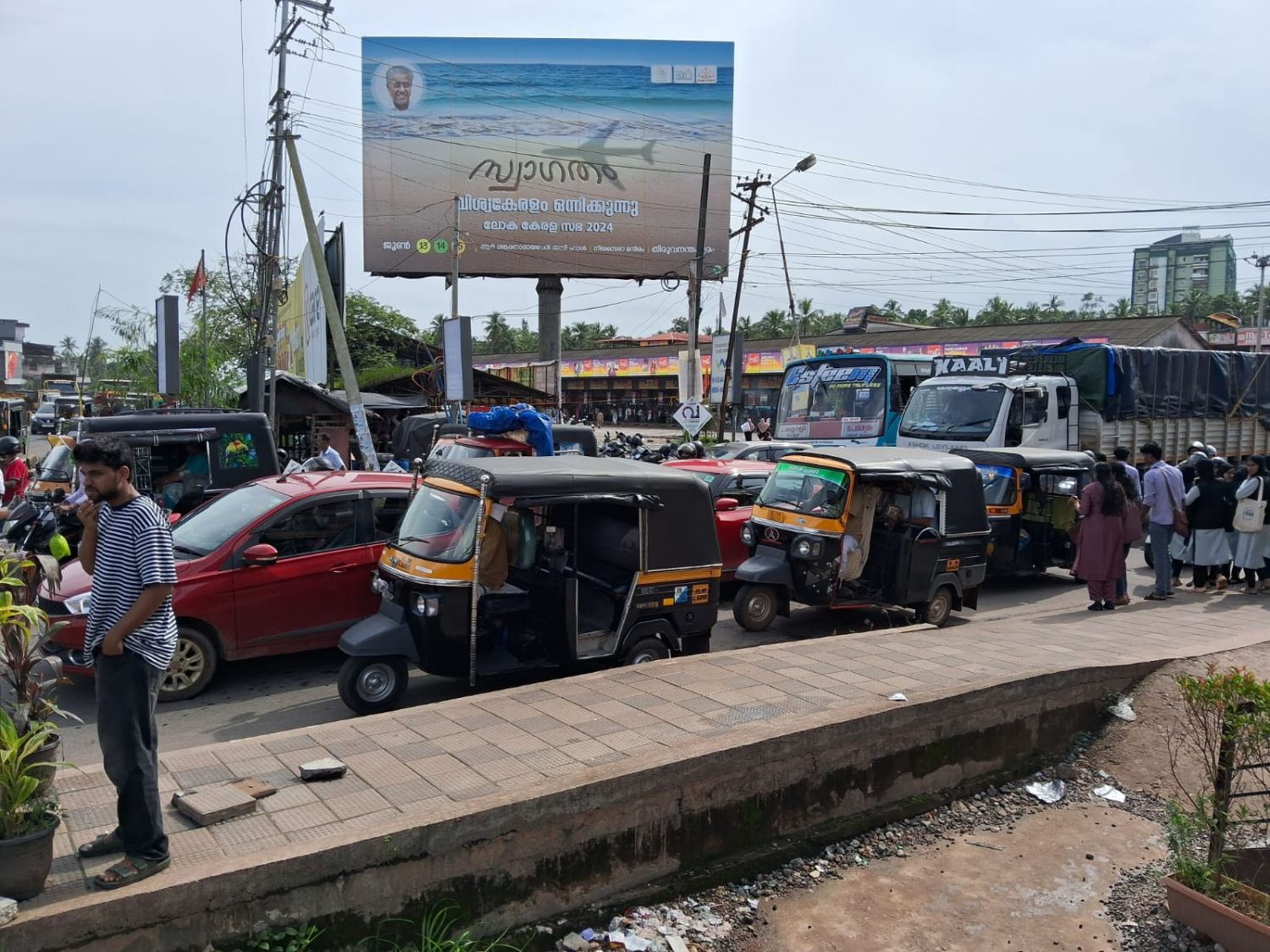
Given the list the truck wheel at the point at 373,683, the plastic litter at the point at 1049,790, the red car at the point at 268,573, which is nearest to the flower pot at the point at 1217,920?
the plastic litter at the point at 1049,790

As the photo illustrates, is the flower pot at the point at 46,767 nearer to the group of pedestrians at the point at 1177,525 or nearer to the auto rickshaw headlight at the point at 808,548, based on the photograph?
the auto rickshaw headlight at the point at 808,548

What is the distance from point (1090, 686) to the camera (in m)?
6.63

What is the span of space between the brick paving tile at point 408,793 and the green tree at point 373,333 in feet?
93.3

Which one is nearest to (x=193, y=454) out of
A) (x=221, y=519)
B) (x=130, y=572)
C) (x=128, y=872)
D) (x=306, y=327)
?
(x=221, y=519)

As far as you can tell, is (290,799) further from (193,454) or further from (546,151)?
(546,151)

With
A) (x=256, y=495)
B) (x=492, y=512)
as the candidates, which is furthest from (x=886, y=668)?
(x=256, y=495)

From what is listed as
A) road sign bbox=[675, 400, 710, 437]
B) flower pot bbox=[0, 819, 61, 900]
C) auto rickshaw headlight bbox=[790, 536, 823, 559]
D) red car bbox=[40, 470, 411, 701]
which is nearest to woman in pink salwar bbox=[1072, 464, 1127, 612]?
auto rickshaw headlight bbox=[790, 536, 823, 559]

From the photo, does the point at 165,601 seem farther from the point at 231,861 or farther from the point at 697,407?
the point at 697,407

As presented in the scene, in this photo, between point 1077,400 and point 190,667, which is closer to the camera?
point 190,667

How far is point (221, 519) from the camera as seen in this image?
7.57m

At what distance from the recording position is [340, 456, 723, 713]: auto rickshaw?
20.5 ft

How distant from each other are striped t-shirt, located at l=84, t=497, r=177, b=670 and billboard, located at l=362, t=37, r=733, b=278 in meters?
30.1

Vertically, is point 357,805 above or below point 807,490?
below

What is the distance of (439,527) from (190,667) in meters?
2.18
